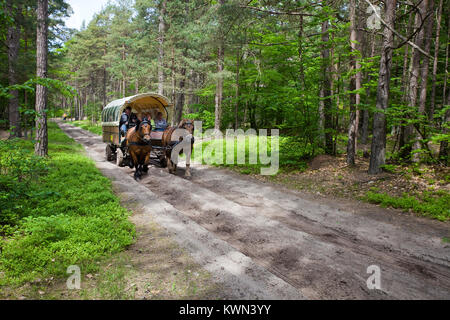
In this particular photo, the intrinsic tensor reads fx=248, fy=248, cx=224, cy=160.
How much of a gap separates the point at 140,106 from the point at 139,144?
15.0 ft

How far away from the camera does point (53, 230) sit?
4.32 m

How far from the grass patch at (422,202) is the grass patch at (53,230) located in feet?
22.0

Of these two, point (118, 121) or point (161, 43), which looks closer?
point (118, 121)

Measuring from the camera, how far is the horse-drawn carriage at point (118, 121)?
11133 mm

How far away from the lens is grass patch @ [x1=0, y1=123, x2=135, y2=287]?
350 cm

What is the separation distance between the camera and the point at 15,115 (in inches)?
625

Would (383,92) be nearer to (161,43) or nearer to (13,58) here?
(161,43)

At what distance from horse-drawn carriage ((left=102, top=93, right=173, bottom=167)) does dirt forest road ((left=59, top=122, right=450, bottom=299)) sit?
12.6 feet

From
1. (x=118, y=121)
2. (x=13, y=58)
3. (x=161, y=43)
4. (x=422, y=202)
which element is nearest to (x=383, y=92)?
(x=422, y=202)

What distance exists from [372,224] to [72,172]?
926cm

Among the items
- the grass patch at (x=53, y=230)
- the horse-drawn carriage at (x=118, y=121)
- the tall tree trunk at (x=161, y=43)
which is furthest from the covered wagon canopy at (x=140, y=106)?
the tall tree trunk at (x=161, y=43)
